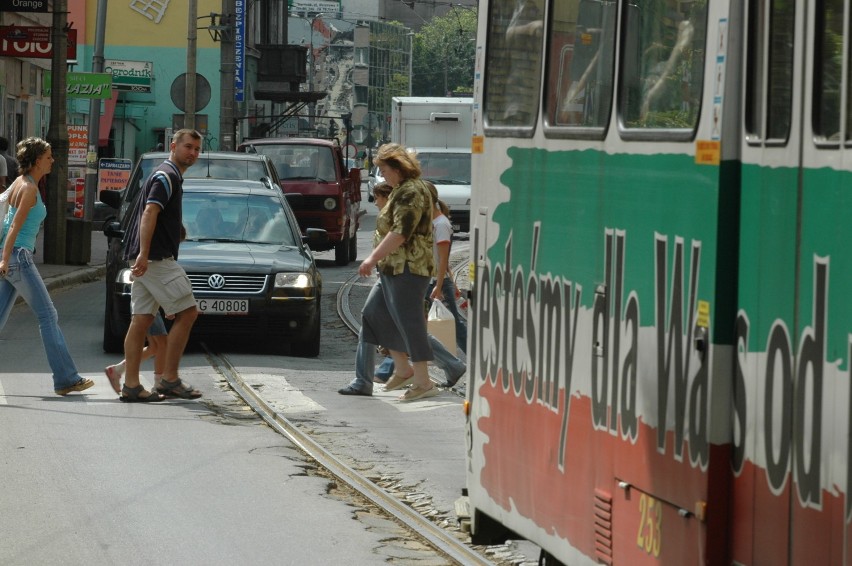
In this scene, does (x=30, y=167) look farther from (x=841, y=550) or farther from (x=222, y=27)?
(x=222, y=27)

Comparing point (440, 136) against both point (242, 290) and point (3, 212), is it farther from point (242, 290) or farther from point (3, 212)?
point (3, 212)

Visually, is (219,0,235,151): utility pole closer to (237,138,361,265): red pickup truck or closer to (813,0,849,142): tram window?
(237,138,361,265): red pickup truck

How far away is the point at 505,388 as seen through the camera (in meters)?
6.01

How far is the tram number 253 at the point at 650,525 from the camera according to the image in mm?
4559

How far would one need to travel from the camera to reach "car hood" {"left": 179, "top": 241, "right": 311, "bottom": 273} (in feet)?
A: 45.5

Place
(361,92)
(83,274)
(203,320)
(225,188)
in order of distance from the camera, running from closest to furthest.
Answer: (203,320), (225,188), (83,274), (361,92)

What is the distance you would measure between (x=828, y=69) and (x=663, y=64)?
3.14 ft

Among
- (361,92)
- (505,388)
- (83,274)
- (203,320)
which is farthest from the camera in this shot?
(361,92)

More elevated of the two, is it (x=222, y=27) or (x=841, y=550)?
(x=222, y=27)

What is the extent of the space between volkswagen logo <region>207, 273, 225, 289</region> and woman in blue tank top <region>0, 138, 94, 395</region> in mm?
2467

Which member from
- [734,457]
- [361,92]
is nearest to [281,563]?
[734,457]

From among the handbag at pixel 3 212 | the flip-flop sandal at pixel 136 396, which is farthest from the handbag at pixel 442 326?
the handbag at pixel 3 212

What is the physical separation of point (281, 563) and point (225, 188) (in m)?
9.24

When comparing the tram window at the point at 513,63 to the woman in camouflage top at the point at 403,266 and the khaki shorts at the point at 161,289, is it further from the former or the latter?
the khaki shorts at the point at 161,289
